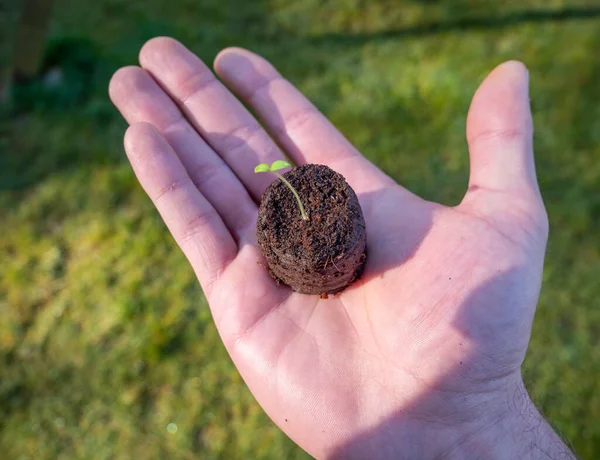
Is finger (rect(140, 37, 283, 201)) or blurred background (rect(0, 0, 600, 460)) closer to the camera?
finger (rect(140, 37, 283, 201))

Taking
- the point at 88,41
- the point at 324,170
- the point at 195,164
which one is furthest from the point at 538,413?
the point at 88,41

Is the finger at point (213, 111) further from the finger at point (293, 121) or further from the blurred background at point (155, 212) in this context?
the blurred background at point (155, 212)

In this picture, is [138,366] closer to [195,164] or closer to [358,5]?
[195,164]

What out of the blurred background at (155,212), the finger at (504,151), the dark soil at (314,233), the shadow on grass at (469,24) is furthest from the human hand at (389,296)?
the shadow on grass at (469,24)

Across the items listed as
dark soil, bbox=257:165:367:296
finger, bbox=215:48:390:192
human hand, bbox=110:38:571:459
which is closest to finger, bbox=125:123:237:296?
human hand, bbox=110:38:571:459

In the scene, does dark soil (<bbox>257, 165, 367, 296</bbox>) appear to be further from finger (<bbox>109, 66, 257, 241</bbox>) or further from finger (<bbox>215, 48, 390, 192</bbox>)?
finger (<bbox>215, 48, 390, 192</bbox>)

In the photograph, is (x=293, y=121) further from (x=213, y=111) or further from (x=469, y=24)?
(x=469, y=24)

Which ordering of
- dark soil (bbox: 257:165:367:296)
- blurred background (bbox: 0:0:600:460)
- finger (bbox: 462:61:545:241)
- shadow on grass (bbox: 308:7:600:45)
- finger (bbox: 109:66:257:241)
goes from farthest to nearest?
shadow on grass (bbox: 308:7:600:45) < blurred background (bbox: 0:0:600:460) < finger (bbox: 109:66:257:241) < finger (bbox: 462:61:545:241) < dark soil (bbox: 257:165:367:296)
